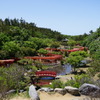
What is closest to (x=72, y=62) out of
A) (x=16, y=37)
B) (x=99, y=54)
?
(x=99, y=54)

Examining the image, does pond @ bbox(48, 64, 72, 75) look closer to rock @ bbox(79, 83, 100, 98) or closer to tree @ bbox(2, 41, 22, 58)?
tree @ bbox(2, 41, 22, 58)

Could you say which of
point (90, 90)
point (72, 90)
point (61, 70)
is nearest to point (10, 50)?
point (61, 70)

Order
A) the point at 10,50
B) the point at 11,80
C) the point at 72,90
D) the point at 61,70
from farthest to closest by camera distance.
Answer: the point at 10,50, the point at 61,70, the point at 11,80, the point at 72,90

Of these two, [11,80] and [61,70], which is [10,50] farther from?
[11,80]

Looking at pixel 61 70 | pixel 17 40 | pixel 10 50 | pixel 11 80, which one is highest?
pixel 17 40

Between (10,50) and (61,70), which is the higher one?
(10,50)

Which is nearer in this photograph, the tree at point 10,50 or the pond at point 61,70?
the pond at point 61,70

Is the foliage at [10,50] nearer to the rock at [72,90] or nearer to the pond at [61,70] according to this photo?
the pond at [61,70]

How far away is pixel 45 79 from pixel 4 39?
819 inches

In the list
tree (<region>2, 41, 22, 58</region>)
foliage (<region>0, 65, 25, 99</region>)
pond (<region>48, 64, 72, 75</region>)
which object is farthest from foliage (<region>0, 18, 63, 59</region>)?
foliage (<region>0, 65, 25, 99</region>)

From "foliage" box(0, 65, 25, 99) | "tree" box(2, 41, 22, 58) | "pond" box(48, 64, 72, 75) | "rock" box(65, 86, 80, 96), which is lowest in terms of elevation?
"pond" box(48, 64, 72, 75)

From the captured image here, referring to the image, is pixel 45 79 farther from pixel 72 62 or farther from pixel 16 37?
pixel 16 37

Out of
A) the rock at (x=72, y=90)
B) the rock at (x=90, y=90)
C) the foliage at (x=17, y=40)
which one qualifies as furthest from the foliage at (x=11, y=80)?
the foliage at (x=17, y=40)

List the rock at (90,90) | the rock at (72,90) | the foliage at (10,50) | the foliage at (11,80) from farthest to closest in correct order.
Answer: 1. the foliage at (10,50)
2. the rock at (72,90)
3. the foliage at (11,80)
4. the rock at (90,90)
